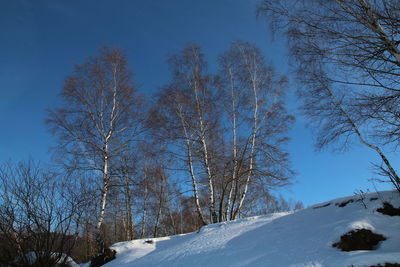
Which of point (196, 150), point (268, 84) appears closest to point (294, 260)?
point (196, 150)

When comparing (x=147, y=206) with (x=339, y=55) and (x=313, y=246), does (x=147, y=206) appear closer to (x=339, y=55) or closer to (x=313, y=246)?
(x=313, y=246)

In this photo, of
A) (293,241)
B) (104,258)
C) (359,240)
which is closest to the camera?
(359,240)

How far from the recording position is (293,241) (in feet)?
15.8

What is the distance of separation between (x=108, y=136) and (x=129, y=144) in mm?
1019

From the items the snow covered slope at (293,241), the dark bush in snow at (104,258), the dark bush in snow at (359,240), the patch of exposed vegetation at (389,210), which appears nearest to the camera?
the snow covered slope at (293,241)

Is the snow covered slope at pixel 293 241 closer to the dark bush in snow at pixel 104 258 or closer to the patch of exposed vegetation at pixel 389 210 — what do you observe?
the patch of exposed vegetation at pixel 389 210

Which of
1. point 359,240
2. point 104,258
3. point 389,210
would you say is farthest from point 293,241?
point 104,258

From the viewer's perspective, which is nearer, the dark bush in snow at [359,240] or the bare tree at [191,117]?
the dark bush in snow at [359,240]

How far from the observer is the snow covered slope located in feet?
12.8

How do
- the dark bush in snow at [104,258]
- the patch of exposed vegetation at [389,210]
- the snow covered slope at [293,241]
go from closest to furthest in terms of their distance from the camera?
the snow covered slope at [293,241] → the patch of exposed vegetation at [389,210] → the dark bush in snow at [104,258]

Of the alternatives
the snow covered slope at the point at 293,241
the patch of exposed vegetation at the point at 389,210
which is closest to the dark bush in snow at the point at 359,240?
the snow covered slope at the point at 293,241

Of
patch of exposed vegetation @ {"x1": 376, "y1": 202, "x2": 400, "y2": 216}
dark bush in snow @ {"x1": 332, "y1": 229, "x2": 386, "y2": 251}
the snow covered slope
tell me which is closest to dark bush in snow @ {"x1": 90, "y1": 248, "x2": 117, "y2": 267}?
the snow covered slope

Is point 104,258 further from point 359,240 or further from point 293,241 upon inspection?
point 359,240

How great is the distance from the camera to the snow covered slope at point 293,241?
154 inches
